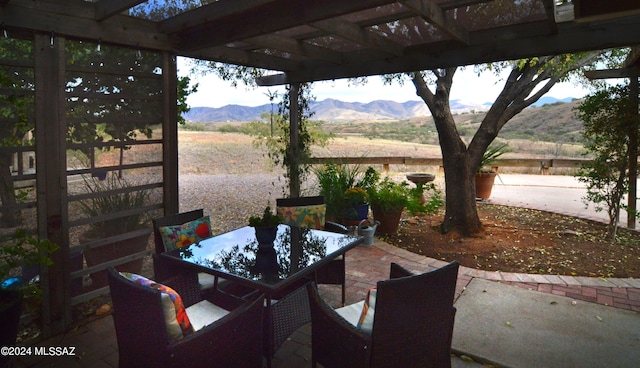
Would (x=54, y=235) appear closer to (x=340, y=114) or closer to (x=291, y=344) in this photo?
(x=291, y=344)

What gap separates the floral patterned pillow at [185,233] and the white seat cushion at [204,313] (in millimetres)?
606

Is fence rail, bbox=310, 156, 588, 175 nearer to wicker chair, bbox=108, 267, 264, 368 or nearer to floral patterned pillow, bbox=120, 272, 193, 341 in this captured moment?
wicker chair, bbox=108, 267, 264, 368

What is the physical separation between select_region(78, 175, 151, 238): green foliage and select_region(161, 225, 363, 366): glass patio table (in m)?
0.86

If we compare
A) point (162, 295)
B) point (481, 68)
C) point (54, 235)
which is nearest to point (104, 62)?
point (54, 235)

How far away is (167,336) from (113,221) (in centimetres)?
192

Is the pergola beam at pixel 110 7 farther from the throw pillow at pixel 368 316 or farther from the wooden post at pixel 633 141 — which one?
the wooden post at pixel 633 141

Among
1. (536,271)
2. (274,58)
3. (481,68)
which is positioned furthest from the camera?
(481,68)

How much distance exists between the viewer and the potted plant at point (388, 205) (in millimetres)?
4934

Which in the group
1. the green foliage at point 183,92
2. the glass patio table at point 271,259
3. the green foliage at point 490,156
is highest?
the green foliage at point 183,92

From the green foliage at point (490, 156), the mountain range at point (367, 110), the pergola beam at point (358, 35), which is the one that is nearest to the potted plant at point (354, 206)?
the pergola beam at point (358, 35)

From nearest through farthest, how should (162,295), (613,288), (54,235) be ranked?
(162,295) → (54,235) → (613,288)

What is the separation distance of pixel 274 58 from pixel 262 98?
0.95 metres

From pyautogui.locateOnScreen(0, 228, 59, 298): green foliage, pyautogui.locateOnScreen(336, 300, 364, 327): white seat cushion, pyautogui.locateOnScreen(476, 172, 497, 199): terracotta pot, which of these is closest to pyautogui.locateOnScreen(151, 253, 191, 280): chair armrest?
pyautogui.locateOnScreen(0, 228, 59, 298): green foliage

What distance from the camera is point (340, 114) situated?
135ft
